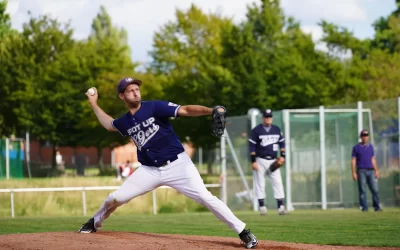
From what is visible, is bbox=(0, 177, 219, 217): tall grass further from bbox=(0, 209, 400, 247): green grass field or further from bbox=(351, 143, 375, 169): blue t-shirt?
bbox=(0, 209, 400, 247): green grass field

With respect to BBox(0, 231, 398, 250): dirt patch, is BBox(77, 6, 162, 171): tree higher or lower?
higher

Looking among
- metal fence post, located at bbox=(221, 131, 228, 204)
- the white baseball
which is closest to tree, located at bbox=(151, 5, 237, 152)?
metal fence post, located at bbox=(221, 131, 228, 204)

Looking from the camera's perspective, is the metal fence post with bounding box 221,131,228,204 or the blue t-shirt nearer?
the blue t-shirt

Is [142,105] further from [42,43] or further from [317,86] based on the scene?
[42,43]

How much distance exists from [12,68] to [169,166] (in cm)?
4853

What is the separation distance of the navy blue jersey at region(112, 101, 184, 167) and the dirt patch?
3.35 ft

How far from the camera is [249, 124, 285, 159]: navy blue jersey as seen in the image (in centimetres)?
1981

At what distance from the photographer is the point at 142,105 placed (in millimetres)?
10680

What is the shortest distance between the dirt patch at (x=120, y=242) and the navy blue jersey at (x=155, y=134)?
102 centimetres

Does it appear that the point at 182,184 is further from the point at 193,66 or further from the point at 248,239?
the point at 193,66

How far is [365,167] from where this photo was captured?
21500 millimetres

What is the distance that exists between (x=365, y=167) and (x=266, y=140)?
3.18 metres

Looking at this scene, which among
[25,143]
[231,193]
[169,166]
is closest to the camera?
[169,166]

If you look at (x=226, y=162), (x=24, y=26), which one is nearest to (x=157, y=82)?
(x=24, y=26)
